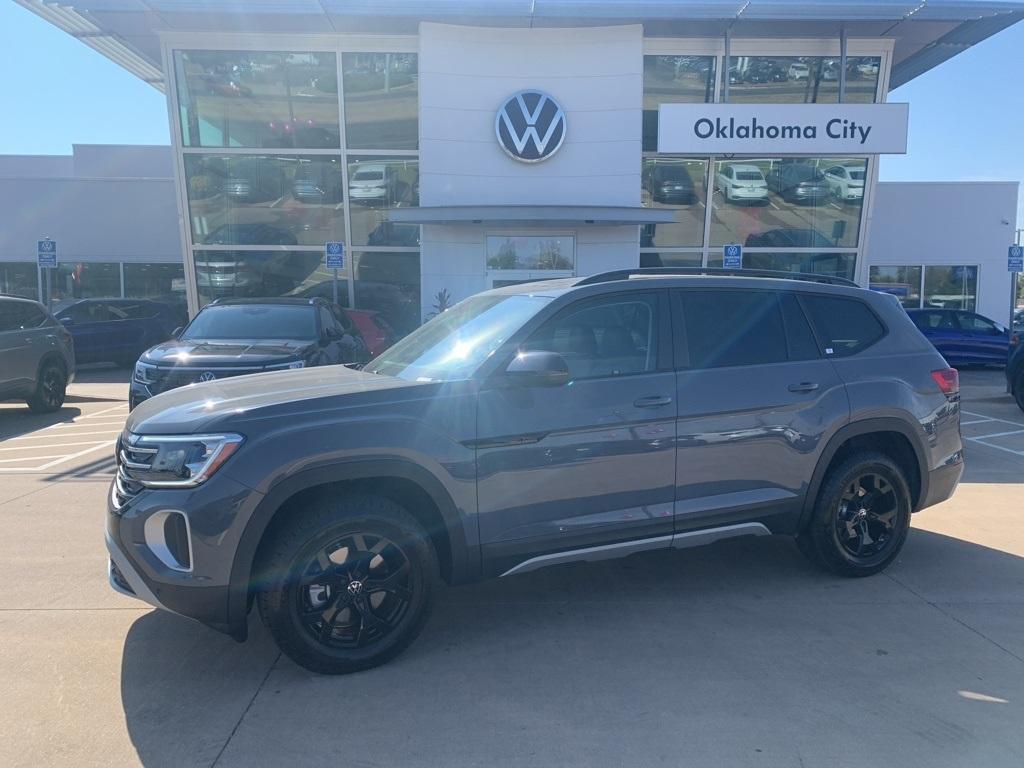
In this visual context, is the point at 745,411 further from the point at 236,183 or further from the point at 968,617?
the point at 236,183

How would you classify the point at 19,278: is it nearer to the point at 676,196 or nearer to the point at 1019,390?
the point at 676,196

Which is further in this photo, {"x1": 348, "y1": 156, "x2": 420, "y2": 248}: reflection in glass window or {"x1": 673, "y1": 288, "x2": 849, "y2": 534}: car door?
{"x1": 348, "y1": 156, "x2": 420, "y2": 248}: reflection in glass window

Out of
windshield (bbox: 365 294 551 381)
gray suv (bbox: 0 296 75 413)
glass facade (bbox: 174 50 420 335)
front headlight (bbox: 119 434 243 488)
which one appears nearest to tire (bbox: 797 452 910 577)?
windshield (bbox: 365 294 551 381)

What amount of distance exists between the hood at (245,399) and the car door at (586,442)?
0.55 m

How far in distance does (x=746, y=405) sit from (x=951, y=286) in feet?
75.0

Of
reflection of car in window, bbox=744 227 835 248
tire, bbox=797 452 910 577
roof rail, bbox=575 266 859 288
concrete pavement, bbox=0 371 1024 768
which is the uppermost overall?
reflection of car in window, bbox=744 227 835 248

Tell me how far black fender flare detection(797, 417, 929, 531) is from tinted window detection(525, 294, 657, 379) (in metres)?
1.23

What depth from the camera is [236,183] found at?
17.8 m

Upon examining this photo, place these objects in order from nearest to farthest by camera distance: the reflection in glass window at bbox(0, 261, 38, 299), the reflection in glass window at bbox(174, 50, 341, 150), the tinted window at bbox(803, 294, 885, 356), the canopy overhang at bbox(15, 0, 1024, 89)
Result: the tinted window at bbox(803, 294, 885, 356)
the canopy overhang at bbox(15, 0, 1024, 89)
the reflection in glass window at bbox(174, 50, 341, 150)
the reflection in glass window at bbox(0, 261, 38, 299)

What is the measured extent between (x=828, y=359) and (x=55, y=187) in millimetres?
26654

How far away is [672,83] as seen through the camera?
1769 cm

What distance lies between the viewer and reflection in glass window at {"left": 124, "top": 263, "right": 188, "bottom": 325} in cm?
2564

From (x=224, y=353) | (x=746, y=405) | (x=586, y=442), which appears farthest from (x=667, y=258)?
(x=586, y=442)

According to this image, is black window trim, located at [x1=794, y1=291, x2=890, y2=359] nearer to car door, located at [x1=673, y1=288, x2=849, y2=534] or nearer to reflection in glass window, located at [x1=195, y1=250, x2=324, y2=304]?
car door, located at [x1=673, y1=288, x2=849, y2=534]
